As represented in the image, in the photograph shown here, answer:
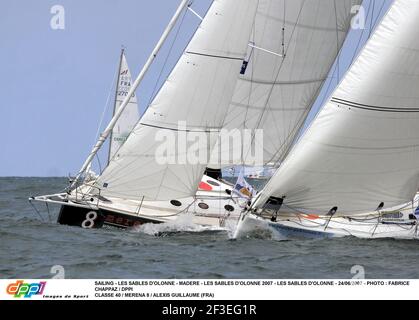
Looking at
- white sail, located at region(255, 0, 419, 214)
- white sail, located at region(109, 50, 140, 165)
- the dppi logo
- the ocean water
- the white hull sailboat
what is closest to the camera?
the dppi logo

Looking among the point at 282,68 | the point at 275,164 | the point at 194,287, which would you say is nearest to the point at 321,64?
the point at 282,68

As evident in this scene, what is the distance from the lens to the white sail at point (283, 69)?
26203 mm

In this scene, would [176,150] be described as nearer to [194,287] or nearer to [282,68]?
[282,68]

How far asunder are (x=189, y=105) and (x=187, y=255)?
5.36 meters

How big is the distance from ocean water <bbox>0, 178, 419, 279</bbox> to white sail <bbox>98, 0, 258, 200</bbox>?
4.02 ft

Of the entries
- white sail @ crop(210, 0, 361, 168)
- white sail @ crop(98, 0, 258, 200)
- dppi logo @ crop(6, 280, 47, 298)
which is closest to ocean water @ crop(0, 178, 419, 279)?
white sail @ crop(98, 0, 258, 200)

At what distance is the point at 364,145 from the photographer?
21781mm

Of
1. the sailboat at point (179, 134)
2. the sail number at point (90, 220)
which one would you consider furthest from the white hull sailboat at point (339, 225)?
the sail number at point (90, 220)

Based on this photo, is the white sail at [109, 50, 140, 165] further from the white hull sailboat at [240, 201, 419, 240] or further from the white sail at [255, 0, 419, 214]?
the white sail at [255, 0, 419, 214]

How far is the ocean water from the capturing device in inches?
672

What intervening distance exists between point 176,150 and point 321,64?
6168mm

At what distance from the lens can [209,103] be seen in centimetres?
2367

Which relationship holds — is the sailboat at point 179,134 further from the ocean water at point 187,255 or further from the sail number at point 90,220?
the ocean water at point 187,255

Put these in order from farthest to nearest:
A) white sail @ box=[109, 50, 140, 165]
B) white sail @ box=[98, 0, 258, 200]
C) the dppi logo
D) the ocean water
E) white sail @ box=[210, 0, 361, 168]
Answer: white sail @ box=[109, 50, 140, 165]
white sail @ box=[210, 0, 361, 168]
white sail @ box=[98, 0, 258, 200]
the ocean water
the dppi logo
